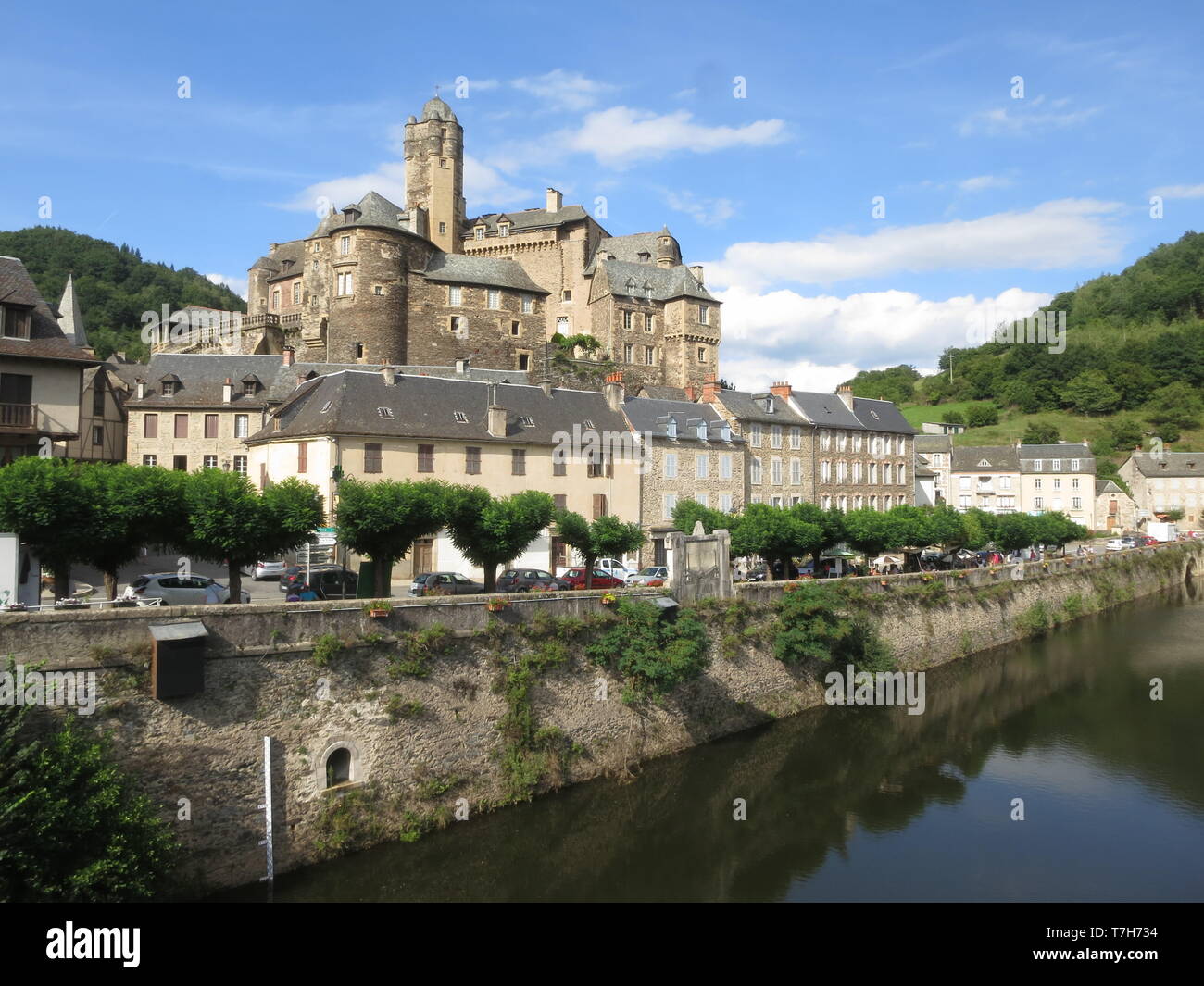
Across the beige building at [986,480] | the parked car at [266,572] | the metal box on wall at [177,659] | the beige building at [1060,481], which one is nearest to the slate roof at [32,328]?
the parked car at [266,572]

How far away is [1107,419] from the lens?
306ft

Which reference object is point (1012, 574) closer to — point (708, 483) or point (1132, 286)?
point (708, 483)

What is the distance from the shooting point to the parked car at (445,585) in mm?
24303

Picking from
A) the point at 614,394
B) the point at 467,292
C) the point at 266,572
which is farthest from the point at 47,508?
the point at 467,292

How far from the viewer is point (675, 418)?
128 ft

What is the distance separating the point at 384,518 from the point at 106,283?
267 ft

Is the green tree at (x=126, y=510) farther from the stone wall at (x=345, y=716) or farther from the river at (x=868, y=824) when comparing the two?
the river at (x=868, y=824)

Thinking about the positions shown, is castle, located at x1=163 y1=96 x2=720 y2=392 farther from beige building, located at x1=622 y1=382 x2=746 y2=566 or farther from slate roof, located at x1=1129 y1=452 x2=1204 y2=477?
slate roof, located at x1=1129 y1=452 x2=1204 y2=477

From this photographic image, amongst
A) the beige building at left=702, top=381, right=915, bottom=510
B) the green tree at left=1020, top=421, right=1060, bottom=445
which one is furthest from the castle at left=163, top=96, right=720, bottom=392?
the green tree at left=1020, top=421, right=1060, bottom=445

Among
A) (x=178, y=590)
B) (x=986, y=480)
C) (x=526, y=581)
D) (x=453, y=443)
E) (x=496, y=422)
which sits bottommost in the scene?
(x=526, y=581)

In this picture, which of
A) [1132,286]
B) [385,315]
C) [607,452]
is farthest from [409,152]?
[1132,286]

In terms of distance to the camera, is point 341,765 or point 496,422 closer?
point 341,765

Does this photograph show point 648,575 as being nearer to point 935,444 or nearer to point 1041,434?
point 935,444

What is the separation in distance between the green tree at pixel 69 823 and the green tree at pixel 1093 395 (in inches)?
4089
